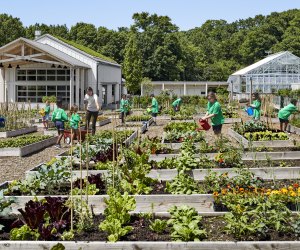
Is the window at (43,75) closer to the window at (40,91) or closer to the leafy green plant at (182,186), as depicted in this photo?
the window at (40,91)

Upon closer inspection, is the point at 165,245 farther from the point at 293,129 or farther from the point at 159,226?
the point at 293,129

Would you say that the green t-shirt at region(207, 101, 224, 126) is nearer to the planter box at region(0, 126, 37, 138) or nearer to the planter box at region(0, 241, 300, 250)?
the planter box at region(0, 241, 300, 250)

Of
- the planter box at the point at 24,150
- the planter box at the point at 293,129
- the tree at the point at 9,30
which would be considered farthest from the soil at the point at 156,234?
the tree at the point at 9,30

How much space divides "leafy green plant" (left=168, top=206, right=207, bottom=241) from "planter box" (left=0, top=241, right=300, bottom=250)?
17 cm

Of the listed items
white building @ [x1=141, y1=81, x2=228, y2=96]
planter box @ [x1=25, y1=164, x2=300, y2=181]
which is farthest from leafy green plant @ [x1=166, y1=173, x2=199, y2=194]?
white building @ [x1=141, y1=81, x2=228, y2=96]

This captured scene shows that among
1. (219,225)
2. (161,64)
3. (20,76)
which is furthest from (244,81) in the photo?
(219,225)

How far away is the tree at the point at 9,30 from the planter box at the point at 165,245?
212 ft

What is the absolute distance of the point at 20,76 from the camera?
127 ft

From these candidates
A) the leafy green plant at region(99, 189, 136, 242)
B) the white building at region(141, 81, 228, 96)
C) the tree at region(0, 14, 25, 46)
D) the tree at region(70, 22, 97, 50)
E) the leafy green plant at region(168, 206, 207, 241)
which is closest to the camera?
the leafy green plant at region(168, 206, 207, 241)

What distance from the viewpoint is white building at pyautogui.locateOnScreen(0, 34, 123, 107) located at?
35066 millimetres

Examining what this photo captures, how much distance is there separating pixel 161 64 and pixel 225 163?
5426cm

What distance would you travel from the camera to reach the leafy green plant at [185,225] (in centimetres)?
552

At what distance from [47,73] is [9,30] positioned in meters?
32.7

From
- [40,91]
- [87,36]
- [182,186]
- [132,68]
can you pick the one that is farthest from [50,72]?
[87,36]
